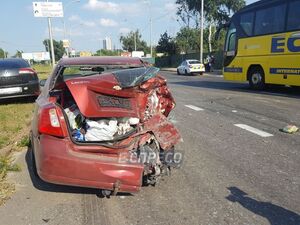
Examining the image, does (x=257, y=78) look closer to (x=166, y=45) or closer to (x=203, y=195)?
(x=203, y=195)

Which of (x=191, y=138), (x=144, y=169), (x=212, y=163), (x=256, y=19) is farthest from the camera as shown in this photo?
(x=256, y=19)

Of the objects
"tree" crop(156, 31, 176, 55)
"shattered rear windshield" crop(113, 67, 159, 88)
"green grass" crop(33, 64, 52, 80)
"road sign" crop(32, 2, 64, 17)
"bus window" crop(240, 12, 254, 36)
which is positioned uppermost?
"road sign" crop(32, 2, 64, 17)

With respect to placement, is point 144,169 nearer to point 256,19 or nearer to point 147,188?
point 147,188

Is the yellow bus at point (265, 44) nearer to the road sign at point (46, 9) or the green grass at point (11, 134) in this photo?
the green grass at point (11, 134)

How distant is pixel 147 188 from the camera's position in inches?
A: 184

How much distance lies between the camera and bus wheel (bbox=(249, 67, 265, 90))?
15.5 metres

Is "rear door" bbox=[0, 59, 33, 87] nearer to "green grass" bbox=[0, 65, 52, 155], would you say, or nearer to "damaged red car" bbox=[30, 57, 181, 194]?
"green grass" bbox=[0, 65, 52, 155]

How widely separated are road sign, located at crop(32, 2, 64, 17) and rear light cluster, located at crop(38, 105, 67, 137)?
3505cm

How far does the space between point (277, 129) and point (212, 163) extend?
288 cm

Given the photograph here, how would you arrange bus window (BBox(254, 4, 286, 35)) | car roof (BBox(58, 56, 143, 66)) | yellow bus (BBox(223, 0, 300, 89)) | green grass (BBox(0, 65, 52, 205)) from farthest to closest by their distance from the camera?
bus window (BBox(254, 4, 286, 35)), yellow bus (BBox(223, 0, 300, 89)), car roof (BBox(58, 56, 143, 66)), green grass (BBox(0, 65, 52, 205))

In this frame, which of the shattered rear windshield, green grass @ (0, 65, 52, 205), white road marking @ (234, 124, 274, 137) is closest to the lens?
the shattered rear windshield

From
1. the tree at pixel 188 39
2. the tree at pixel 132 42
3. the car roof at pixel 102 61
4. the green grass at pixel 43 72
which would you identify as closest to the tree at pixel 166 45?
the tree at pixel 188 39

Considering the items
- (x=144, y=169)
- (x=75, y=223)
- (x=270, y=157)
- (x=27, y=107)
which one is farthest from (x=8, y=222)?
(x=27, y=107)

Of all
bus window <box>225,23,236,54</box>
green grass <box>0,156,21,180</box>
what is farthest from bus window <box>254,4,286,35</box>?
green grass <box>0,156,21,180</box>
